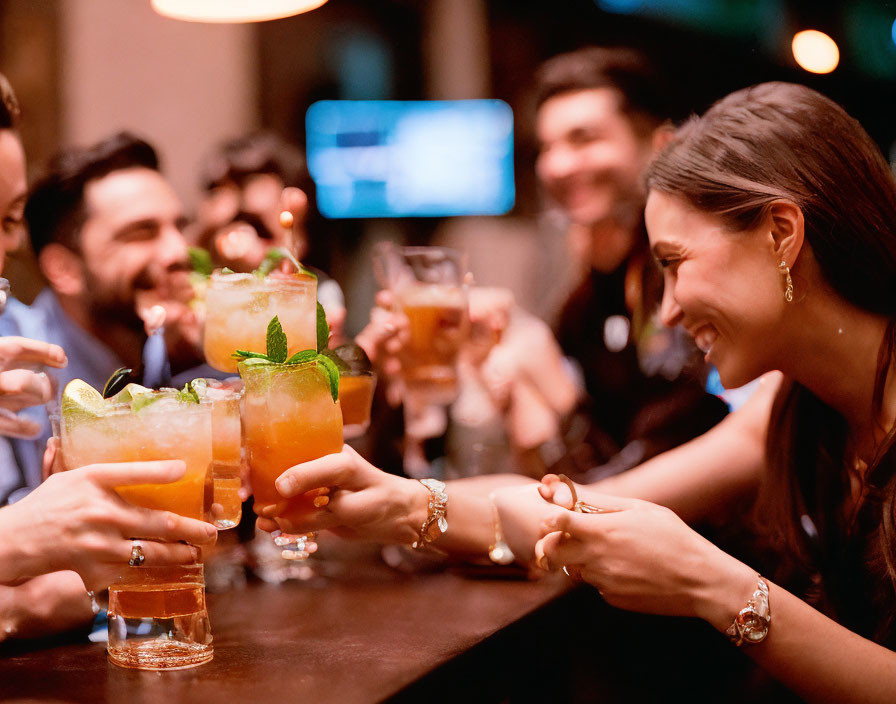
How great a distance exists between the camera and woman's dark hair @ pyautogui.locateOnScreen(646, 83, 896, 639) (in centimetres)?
169

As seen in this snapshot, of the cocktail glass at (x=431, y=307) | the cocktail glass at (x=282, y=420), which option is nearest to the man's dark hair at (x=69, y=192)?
the cocktail glass at (x=431, y=307)

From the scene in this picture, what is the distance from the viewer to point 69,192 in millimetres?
2934

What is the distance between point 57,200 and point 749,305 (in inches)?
88.0

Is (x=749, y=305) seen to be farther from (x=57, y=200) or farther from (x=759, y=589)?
(x=57, y=200)

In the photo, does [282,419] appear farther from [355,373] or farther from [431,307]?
[431,307]

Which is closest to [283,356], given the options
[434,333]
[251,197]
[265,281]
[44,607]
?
[265,281]

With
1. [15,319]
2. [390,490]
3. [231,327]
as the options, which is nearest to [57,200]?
[15,319]

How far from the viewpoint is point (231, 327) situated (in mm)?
1662

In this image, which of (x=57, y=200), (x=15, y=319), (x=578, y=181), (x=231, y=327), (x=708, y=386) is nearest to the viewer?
(x=231, y=327)

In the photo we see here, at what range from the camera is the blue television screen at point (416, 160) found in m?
7.10

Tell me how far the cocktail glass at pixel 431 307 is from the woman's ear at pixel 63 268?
3.63 feet

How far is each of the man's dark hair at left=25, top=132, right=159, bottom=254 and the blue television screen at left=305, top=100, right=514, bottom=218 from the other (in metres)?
4.16

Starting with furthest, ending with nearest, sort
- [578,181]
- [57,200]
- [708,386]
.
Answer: [578,181]
[57,200]
[708,386]

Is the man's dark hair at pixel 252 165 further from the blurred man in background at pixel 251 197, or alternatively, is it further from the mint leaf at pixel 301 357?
the mint leaf at pixel 301 357
